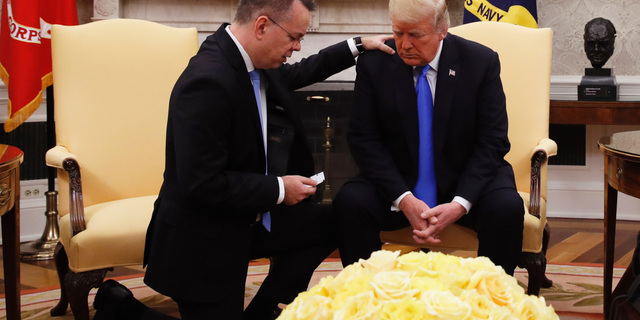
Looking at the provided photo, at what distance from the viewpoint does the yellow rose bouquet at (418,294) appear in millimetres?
772

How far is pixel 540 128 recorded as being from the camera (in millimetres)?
2277

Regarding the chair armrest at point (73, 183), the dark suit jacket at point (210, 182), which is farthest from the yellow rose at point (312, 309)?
the chair armrest at point (73, 183)

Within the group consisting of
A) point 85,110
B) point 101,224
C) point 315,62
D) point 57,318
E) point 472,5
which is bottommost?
point 57,318

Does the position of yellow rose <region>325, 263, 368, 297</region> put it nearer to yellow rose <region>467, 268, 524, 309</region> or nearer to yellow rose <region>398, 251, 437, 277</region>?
yellow rose <region>398, 251, 437, 277</region>

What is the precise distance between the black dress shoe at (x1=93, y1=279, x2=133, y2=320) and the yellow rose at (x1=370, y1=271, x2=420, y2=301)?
1249mm

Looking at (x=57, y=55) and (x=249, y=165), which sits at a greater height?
(x=57, y=55)

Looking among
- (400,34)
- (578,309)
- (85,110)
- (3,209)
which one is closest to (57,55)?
(85,110)

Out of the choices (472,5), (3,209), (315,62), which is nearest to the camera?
(3,209)

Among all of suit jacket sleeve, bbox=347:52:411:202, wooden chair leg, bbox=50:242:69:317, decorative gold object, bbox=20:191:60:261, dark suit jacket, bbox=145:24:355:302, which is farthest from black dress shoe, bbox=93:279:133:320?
decorative gold object, bbox=20:191:60:261

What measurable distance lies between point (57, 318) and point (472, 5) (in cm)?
280

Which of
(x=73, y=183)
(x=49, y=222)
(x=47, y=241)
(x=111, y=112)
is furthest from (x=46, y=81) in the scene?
(x=73, y=183)

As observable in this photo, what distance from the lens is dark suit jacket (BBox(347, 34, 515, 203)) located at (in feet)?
6.37

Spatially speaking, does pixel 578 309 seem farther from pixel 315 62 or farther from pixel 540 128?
pixel 315 62

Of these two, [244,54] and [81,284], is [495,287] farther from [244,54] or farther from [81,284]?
[81,284]
